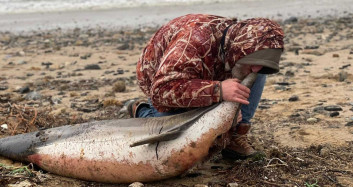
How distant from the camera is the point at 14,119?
4906 mm

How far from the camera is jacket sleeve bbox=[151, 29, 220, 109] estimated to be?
3.28 meters

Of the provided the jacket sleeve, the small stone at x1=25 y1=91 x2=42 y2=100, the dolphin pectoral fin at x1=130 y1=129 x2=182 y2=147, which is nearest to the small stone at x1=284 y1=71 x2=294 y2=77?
the small stone at x1=25 y1=91 x2=42 y2=100

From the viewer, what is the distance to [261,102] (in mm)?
5750

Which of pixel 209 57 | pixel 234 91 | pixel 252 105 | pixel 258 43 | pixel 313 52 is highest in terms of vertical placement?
pixel 258 43

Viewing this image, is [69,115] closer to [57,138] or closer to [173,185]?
[57,138]

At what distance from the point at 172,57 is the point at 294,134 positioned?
69.5 inches

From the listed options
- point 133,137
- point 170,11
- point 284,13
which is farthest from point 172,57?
point 170,11

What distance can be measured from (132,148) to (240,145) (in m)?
0.94

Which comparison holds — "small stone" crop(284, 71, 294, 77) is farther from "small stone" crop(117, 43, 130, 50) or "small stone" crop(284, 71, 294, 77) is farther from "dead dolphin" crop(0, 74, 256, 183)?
"small stone" crop(117, 43, 130, 50)

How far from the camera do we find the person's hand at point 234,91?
3.29 metres

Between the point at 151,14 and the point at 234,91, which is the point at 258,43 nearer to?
the point at 234,91

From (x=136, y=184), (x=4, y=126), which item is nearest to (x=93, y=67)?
(x=4, y=126)

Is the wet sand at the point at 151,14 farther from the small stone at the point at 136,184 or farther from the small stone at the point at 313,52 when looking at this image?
the small stone at the point at 136,184

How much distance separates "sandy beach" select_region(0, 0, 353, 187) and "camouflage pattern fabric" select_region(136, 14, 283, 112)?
0.68m
